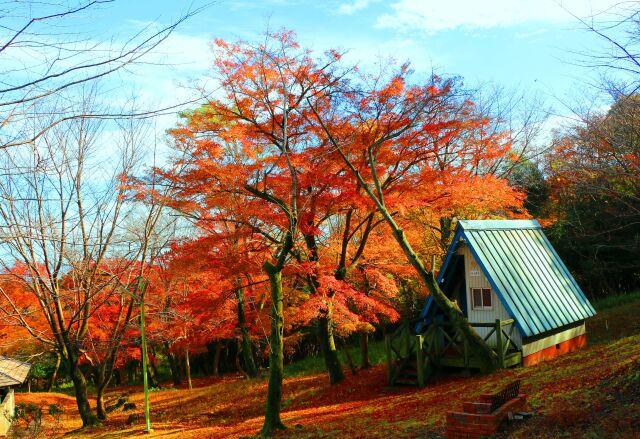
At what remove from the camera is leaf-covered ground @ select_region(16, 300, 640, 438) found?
22.7ft

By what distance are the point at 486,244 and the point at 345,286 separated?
14.1 ft

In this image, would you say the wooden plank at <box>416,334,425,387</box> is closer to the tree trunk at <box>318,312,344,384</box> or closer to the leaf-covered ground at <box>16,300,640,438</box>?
the leaf-covered ground at <box>16,300,640,438</box>

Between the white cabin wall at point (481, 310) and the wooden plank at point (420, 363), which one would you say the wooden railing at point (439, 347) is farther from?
the white cabin wall at point (481, 310)

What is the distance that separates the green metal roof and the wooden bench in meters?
6.17

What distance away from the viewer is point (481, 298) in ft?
47.9

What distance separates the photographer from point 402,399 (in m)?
12.6

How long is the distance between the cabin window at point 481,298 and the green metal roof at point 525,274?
0.74 m

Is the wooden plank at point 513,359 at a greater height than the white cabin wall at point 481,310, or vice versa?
the white cabin wall at point 481,310

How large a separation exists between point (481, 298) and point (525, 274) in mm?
1511

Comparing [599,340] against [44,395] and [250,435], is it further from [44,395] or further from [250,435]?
[44,395]

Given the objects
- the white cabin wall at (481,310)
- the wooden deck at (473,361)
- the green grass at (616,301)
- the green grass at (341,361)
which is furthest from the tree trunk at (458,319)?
the green grass at (616,301)

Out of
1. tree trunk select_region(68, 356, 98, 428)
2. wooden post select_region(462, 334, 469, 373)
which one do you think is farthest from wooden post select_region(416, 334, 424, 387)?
tree trunk select_region(68, 356, 98, 428)

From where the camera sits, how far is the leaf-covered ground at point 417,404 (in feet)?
22.7

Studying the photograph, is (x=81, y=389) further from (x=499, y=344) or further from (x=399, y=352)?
(x=499, y=344)
